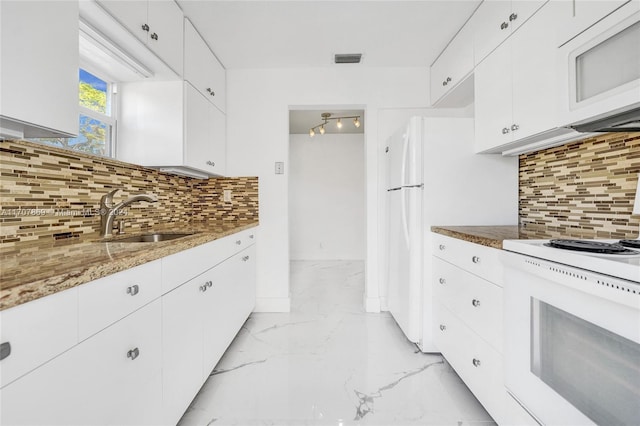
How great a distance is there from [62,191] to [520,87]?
7.63ft

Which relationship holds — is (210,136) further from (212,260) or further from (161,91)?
(212,260)

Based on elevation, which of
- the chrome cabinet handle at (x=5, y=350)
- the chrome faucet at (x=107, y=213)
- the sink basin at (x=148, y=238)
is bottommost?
the chrome cabinet handle at (x=5, y=350)

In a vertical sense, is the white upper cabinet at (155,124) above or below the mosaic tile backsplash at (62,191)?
above

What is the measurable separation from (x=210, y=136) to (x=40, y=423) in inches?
82.3

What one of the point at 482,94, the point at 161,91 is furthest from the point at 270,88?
the point at 482,94

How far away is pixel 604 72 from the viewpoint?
963 mm

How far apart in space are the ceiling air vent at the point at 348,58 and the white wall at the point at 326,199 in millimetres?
2700

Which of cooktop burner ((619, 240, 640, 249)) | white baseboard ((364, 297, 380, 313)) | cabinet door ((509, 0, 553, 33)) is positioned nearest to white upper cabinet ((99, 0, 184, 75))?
cabinet door ((509, 0, 553, 33))

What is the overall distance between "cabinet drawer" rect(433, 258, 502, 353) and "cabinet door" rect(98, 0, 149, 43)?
205 centimetres

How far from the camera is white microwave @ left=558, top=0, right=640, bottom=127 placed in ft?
2.89

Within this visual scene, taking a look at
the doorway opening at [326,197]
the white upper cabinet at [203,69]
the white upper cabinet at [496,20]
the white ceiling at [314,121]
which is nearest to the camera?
the white upper cabinet at [496,20]

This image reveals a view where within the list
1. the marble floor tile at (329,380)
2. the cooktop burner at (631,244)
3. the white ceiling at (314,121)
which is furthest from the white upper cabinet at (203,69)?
the cooktop burner at (631,244)

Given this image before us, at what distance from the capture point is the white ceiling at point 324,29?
1.94m

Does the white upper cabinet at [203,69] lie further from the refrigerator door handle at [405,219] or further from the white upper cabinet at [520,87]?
the white upper cabinet at [520,87]
